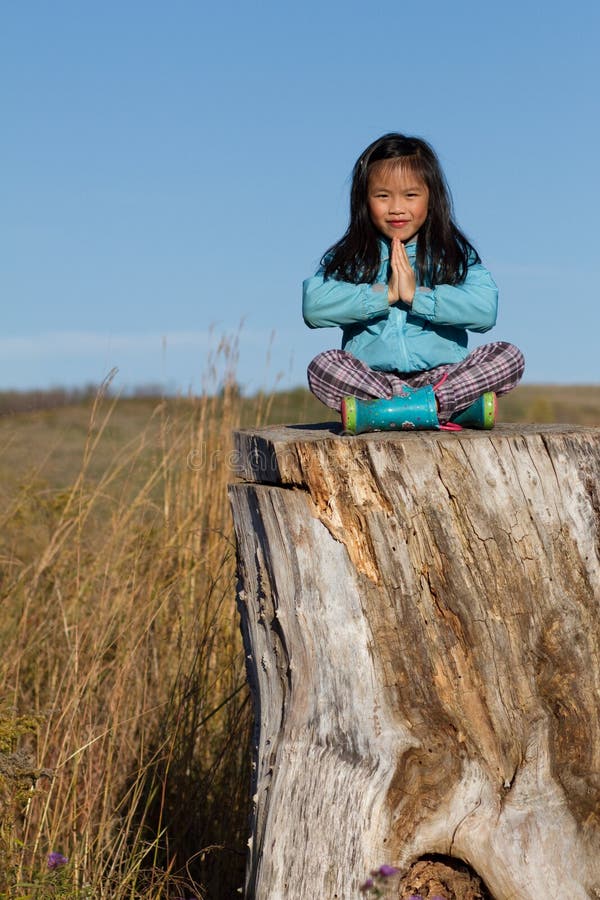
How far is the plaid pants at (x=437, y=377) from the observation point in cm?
315

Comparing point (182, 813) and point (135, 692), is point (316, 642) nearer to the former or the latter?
point (182, 813)

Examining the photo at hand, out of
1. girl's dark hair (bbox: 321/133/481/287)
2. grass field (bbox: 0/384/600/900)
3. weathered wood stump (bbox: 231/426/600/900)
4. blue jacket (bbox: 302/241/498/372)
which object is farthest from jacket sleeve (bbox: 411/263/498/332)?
grass field (bbox: 0/384/600/900)

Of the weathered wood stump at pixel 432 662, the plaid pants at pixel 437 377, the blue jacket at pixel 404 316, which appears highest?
the blue jacket at pixel 404 316

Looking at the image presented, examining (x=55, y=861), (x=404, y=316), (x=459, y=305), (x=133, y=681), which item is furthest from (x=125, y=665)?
(x=459, y=305)

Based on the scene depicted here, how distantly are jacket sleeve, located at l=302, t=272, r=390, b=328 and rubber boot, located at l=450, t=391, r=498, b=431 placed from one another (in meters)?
0.53

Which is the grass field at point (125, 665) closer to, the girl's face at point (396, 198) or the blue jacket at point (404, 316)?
the blue jacket at point (404, 316)

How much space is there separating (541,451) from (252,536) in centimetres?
78

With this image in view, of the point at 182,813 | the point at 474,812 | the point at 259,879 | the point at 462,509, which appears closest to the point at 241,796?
the point at 182,813

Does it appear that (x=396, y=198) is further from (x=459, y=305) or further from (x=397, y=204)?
(x=459, y=305)

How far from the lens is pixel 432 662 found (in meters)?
2.53

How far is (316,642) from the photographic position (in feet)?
8.32

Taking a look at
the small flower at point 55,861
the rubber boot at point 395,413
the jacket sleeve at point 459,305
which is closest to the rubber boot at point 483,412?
the rubber boot at point 395,413

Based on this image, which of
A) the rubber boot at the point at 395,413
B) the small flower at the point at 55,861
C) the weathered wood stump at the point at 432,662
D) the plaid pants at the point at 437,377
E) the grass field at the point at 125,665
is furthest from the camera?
the grass field at the point at 125,665

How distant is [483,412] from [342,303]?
674 mm
